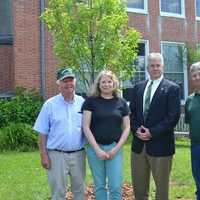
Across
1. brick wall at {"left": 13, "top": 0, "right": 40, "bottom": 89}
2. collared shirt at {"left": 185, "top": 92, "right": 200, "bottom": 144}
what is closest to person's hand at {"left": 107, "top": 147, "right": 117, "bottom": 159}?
collared shirt at {"left": 185, "top": 92, "right": 200, "bottom": 144}

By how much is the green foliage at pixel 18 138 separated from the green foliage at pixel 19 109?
122 centimetres

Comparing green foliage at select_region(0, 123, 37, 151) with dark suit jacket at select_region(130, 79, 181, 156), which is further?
green foliage at select_region(0, 123, 37, 151)

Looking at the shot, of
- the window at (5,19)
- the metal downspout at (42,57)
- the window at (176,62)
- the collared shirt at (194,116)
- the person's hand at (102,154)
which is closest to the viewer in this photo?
the person's hand at (102,154)

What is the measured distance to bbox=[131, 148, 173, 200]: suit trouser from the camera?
21.4 feet

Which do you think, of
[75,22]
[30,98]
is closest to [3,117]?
[30,98]

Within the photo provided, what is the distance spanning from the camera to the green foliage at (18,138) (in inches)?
610

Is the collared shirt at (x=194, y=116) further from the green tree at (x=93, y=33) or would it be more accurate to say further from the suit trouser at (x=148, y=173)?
the green tree at (x=93, y=33)

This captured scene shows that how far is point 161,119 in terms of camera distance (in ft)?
21.1

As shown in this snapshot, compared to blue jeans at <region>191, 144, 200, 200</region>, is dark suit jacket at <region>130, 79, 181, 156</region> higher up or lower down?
higher up

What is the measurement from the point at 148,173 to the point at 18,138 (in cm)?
947

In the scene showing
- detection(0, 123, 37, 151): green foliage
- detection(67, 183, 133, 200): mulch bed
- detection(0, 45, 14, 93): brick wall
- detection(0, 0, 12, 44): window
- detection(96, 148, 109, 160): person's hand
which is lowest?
detection(67, 183, 133, 200): mulch bed

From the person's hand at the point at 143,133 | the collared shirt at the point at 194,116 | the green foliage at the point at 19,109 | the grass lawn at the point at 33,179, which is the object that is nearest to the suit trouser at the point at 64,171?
the person's hand at the point at 143,133

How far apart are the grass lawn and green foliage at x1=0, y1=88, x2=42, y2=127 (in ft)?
12.0

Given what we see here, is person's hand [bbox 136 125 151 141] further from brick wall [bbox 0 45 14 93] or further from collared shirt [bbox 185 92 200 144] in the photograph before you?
brick wall [bbox 0 45 14 93]
